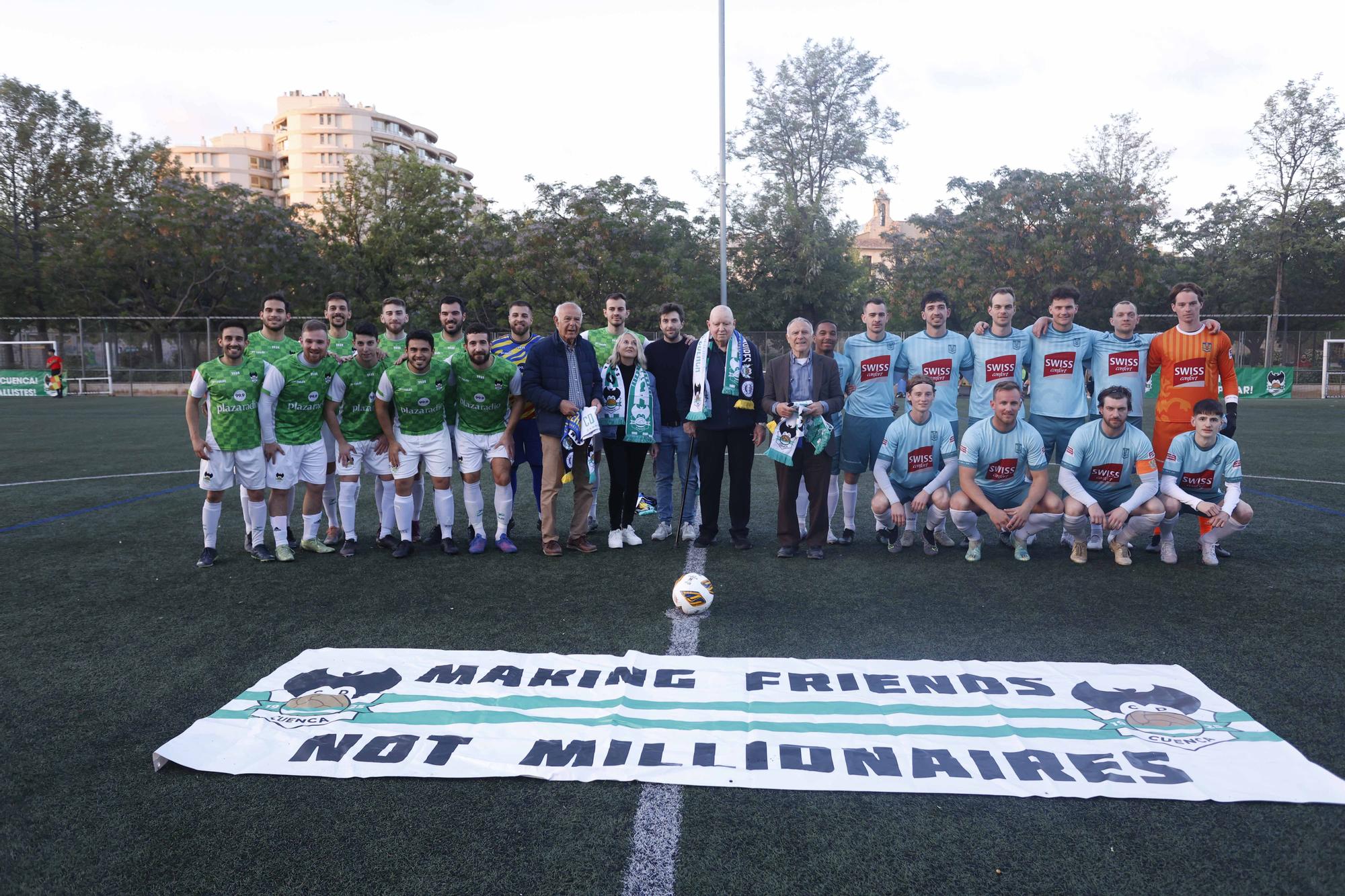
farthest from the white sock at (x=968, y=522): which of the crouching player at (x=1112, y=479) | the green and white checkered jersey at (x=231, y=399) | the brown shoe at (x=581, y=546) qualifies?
the green and white checkered jersey at (x=231, y=399)

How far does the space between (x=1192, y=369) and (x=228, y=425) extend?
7.26m

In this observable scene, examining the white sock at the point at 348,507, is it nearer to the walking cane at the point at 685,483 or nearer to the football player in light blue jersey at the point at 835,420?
the walking cane at the point at 685,483

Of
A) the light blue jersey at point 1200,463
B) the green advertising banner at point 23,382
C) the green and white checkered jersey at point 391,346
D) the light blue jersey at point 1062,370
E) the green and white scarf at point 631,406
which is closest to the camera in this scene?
the light blue jersey at point 1200,463

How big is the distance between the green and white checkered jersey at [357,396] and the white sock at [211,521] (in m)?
1.03

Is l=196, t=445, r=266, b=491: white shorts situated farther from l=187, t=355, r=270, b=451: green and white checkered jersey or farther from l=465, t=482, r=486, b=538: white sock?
l=465, t=482, r=486, b=538: white sock

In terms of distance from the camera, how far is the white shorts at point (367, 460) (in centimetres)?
637

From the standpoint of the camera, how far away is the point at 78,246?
29.0 metres

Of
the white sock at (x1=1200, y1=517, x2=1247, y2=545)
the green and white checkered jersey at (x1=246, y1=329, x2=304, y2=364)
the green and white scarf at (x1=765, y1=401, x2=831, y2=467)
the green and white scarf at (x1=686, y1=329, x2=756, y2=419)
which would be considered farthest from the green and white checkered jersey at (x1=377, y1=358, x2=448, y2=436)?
the white sock at (x1=1200, y1=517, x2=1247, y2=545)

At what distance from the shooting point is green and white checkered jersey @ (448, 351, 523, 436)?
6098 mm

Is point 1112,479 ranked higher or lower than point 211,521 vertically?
higher

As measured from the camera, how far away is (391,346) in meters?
6.95

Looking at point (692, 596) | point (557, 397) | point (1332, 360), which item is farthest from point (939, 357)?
point (1332, 360)

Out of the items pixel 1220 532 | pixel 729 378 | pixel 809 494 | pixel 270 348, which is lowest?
pixel 1220 532

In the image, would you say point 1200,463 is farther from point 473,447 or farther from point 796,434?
point 473,447
